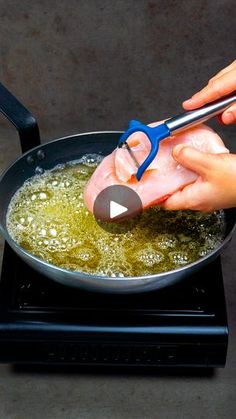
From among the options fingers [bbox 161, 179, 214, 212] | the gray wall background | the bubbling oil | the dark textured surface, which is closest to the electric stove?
the bubbling oil

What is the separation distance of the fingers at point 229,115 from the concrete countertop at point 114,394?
1.61ft

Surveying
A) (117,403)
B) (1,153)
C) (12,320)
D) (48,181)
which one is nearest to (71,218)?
(48,181)

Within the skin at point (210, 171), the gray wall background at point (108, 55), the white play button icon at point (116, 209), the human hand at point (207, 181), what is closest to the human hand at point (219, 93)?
the skin at point (210, 171)

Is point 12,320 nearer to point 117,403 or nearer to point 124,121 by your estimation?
point 117,403

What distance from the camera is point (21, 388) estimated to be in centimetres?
151

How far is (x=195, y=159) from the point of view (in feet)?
4.25

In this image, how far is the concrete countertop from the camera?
1.48 metres

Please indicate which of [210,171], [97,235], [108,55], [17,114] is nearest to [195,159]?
[210,171]

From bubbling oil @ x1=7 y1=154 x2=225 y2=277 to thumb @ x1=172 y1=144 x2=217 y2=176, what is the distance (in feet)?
0.68

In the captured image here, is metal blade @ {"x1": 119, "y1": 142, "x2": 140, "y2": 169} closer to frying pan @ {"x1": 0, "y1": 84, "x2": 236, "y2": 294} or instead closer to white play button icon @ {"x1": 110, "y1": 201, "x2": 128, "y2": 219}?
white play button icon @ {"x1": 110, "y1": 201, "x2": 128, "y2": 219}

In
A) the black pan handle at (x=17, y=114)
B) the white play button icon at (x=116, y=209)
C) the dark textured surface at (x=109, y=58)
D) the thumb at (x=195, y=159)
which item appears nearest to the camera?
the thumb at (x=195, y=159)

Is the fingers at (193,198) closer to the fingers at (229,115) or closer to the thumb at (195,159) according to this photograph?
the thumb at (195,159)
